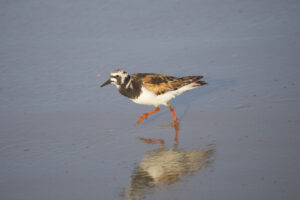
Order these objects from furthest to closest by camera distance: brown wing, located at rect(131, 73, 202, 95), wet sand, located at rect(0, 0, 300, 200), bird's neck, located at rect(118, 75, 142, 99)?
brown wing, located at rect(131, 73, 202, 95) → bird's neck, located at rect(118, 75, 142, 99) → wet sand, located at rect(0, 0, 300, 200)

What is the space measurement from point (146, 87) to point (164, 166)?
248 centimetres

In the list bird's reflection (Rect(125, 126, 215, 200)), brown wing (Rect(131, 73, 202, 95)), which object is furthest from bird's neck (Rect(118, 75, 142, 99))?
bird's reflection (Rect(125, 126, 215, 200))

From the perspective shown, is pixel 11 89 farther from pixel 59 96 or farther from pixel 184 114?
pixel 184 114

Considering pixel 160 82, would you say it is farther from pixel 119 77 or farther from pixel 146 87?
pixel 119 77

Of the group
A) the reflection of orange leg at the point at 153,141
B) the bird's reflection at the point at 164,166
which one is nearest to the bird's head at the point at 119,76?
the reflection of orange leg at the point at 153,141

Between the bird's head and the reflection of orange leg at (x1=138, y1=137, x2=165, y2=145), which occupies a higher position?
the bird's head

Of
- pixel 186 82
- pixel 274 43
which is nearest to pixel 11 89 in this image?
pixel 186 82

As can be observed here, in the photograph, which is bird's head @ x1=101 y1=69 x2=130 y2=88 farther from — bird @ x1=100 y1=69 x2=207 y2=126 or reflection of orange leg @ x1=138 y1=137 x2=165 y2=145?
reflection of orange leg @ x1=138 y1=137 x2=165 y2=145

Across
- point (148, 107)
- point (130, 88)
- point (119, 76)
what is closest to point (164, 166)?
point (130, 88)

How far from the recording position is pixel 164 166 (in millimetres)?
6473

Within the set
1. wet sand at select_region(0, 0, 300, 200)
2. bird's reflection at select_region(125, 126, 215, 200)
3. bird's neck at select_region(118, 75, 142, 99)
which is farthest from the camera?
bird's neck at select_region(118, 75, 142, 99)

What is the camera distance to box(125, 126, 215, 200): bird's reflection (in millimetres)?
5852

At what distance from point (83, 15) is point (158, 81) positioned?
690 centimetres

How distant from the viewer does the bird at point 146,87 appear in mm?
8516
